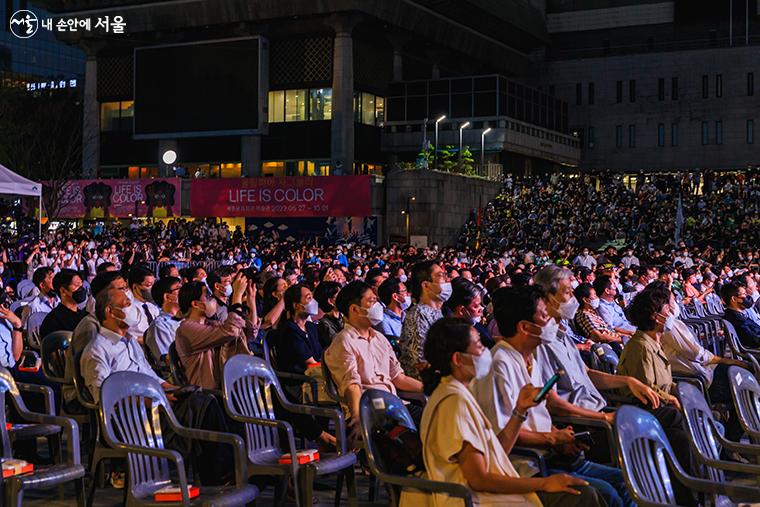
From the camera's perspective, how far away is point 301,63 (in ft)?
172

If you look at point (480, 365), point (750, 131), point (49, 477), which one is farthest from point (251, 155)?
point (480, 365)

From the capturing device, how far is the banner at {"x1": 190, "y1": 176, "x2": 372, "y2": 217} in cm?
4194

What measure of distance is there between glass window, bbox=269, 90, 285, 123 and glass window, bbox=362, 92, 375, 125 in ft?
14.0

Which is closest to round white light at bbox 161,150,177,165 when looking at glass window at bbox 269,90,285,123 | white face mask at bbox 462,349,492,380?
glass window at bbox 269,90,285,123

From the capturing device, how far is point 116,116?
193 ft

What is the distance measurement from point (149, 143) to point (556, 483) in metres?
54.7

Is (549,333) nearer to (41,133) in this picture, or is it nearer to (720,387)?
(720,387)

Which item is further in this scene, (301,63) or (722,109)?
(722,109)

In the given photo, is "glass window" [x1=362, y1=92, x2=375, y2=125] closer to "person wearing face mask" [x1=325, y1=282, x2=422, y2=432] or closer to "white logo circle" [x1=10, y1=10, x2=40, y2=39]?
"white logo circle" [x1=10, y1=10, x2=40, y2=39]

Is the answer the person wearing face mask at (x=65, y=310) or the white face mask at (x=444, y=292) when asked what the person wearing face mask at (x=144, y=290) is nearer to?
the person wearing face mask at (x=65, y=310)

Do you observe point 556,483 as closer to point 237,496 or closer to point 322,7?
point 237,496

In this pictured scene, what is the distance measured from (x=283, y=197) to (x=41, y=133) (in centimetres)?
2394

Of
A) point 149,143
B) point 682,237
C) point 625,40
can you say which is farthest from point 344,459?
point 625,40

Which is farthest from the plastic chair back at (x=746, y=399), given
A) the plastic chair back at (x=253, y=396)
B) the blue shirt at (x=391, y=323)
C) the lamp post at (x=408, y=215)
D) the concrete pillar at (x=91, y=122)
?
the concrete pillar at (x=91, y=122)
